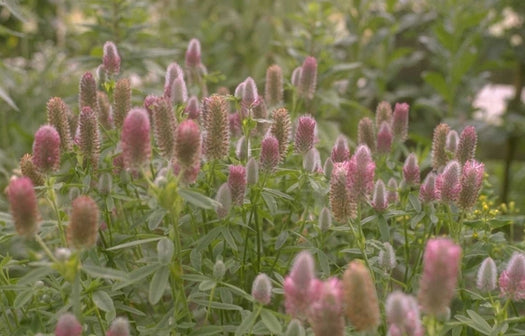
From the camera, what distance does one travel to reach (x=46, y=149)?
1295 millimetres

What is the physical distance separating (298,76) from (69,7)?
391 cm

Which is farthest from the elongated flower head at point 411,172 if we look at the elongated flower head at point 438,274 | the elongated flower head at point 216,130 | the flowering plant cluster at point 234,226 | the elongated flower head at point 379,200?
the elongated flower head at point 438,274

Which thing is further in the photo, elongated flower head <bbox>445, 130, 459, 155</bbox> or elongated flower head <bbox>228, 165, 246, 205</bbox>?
elongated flower head <bbox>445, 130, 459, 155</bbox>

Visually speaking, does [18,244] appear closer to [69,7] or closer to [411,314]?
[411,314]

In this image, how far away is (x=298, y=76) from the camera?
197 cm

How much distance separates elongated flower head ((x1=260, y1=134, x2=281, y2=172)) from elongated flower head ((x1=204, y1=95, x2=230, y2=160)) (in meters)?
0.08

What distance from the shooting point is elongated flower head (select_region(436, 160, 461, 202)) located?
1.43 meters

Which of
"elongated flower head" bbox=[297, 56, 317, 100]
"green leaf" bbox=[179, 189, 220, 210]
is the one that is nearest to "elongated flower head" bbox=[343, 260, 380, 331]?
"green leaf" bbox=[179, 189, 220, 210]

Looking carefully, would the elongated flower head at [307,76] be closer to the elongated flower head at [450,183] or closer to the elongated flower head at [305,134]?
the elongated flower head at [305,134]

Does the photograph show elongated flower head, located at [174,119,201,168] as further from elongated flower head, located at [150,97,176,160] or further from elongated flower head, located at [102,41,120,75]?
elongated flower head, located at [102,41,120,75]

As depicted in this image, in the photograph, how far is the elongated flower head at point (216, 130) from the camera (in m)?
1.39

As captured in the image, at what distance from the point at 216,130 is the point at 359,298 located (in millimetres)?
542

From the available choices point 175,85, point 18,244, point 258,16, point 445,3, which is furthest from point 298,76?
point 258,16

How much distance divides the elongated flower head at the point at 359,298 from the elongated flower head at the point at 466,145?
2.26 ft
